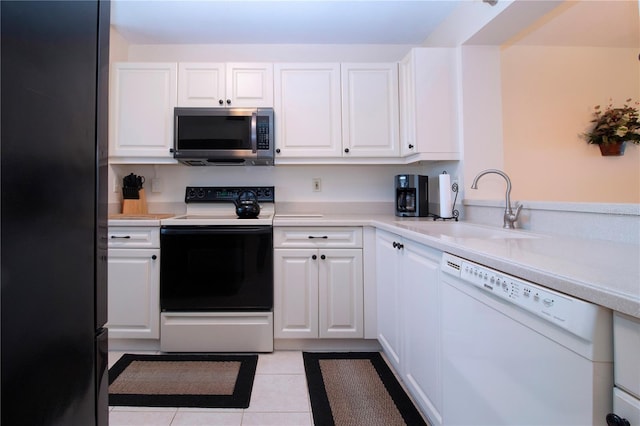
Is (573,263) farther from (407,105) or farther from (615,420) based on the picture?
(407,105)

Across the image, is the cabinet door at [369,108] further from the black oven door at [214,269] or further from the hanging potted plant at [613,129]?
the hanging potted plant at [613,129]

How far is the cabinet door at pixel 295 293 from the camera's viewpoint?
6.46ft

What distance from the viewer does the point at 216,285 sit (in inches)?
75.7

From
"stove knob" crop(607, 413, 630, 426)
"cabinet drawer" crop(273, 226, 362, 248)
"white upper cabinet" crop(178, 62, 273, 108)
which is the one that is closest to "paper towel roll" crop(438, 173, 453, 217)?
"cabinet drawer" crop(273, 226, 362, 248)

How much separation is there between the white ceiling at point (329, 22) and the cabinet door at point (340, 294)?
5.61 ft

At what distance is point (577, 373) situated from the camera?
1.79 ft

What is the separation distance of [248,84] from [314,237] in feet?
4.17

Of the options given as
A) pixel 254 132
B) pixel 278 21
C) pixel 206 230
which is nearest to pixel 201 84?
pixel 254 132

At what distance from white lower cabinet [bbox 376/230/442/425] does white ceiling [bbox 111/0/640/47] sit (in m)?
1.62

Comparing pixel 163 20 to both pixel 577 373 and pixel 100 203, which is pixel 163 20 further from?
pixel 577 373

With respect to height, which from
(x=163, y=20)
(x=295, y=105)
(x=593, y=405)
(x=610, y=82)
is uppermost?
→ (x=163, y=20)

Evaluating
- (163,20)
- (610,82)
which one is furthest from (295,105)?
(610,82)

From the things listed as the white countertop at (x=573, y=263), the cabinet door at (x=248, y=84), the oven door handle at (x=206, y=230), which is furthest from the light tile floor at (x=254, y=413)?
the cabinet door at (x=248, y=84)

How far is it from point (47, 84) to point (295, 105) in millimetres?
1923
